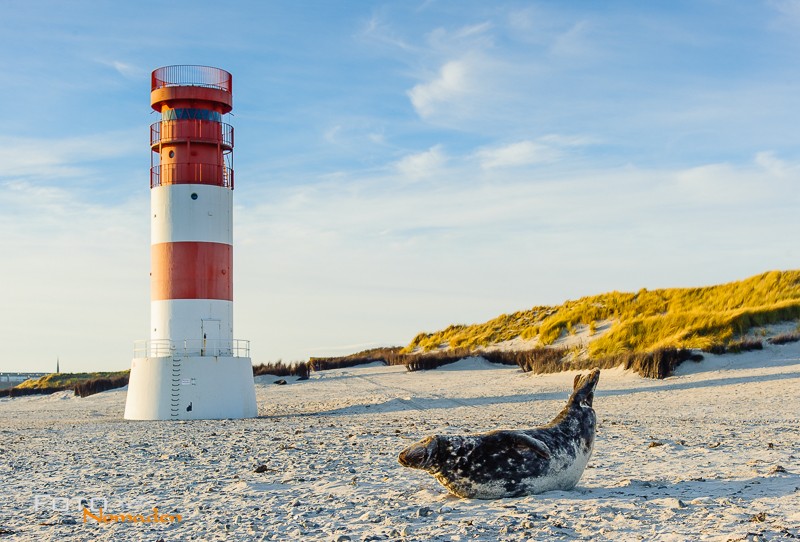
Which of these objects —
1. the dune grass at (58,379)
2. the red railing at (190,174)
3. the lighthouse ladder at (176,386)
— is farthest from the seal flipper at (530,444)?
the dune grass at (58,379)

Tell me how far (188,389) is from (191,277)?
7.69 feet

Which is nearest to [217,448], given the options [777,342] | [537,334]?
[777,342]

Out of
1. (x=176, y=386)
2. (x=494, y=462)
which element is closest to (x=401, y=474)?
(x=494, y=462)

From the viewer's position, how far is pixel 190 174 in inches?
757

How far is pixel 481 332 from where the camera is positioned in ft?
136

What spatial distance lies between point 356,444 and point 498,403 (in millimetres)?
8333

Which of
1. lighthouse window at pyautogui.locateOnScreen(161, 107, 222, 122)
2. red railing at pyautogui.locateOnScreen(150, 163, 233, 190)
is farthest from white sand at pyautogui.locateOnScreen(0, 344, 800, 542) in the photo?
lighthouse window at pyautogui.locateOnScreen(161, 107, 222, 122)

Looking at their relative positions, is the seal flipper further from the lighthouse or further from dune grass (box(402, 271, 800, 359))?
dune grass (box(402, 271, 800, 359))

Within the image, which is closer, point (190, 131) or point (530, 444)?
point (530, 444)

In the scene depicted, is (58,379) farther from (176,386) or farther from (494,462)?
(494,462)

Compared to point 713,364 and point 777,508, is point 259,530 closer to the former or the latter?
point 777,508

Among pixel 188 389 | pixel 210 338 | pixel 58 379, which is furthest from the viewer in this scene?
pixel 58 379

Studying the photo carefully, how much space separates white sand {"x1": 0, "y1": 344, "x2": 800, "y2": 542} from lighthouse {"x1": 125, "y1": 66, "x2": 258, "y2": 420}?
3.82ft

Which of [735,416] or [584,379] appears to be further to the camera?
[735,416]
